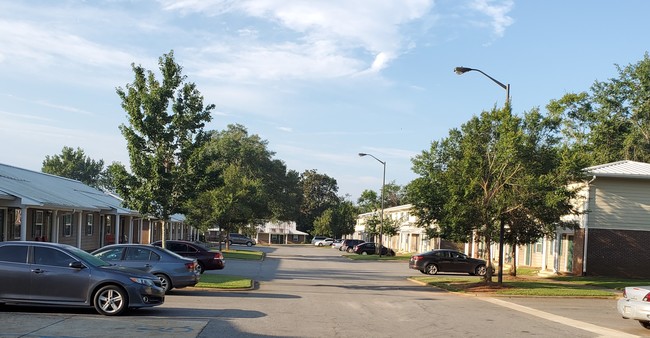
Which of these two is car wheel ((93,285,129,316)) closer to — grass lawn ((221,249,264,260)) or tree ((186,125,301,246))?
tree ((186,125,301,246))

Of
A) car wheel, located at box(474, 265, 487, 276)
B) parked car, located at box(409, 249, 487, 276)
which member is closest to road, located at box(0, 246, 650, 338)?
parked car, located at box(409, 249, 487, 276)

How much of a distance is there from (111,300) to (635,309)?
11.5 metres

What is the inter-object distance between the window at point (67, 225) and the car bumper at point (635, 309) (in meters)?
28.7

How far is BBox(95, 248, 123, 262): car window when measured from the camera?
59.5 feet

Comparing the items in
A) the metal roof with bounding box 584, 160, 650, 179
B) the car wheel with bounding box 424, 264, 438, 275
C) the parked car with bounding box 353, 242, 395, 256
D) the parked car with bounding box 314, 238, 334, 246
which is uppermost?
the metal roof with bounding box 584, 160, 650, 179

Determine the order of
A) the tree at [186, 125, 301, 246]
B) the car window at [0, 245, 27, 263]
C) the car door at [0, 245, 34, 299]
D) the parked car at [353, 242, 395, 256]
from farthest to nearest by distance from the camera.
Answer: the parked car at [353, 242, 395, 256], the tree at [186, 125, 301, 246], the car window at [0, 245, 27, 263], the car door at [0, 245, 34, 299]

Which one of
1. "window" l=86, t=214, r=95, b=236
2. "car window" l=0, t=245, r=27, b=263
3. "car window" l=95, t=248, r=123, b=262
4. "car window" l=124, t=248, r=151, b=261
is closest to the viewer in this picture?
"car window" l=0, t=245, r=27, b=263

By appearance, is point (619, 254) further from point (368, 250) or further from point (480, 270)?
point (368, 250)

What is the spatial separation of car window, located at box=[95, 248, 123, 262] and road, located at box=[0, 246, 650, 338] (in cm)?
190

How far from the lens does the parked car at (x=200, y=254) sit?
27.7 meters

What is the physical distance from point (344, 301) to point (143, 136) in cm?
1026

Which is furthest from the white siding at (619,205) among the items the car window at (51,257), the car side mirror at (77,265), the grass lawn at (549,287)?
the car window at (51,257)

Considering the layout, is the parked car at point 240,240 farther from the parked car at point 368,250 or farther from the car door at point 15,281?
the car door at point 15,281

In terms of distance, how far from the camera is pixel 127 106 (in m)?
24.1
